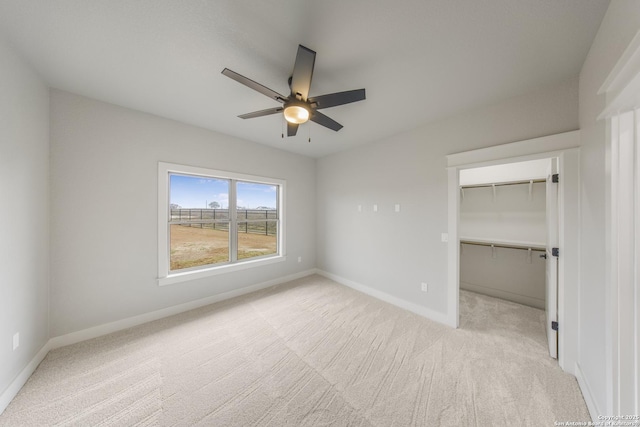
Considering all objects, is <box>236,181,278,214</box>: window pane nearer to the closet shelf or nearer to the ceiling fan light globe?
the ceiling fan light globe

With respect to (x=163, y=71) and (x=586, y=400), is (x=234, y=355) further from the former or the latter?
(x=586, y=400)

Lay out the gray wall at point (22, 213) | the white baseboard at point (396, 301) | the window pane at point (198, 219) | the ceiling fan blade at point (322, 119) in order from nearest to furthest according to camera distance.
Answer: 1. the gray wall at point (22, 213)
2. the ceiling fan blade at point (322, 119)
3. the white baseboard at point (396, 301)
4. the window pane at point (198, 219)

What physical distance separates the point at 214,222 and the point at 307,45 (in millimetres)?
2698

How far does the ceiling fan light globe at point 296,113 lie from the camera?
5.49 feet

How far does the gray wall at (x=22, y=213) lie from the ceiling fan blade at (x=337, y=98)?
2266 mm

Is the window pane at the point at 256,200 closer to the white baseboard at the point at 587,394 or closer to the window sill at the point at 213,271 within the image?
the window sill at the point at 213,271

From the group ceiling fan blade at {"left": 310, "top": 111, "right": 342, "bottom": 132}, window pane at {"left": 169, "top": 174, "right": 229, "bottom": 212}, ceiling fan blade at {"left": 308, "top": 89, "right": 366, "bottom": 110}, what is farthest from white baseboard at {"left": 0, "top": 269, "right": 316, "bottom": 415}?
ceiling fan blade at {"left": 308, "top": 89, "right": 366, "bottom": 110}

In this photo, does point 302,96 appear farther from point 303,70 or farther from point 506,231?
point 506,231

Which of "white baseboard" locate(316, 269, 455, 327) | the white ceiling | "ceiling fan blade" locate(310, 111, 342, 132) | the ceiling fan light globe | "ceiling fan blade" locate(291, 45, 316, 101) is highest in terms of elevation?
the white ceiling

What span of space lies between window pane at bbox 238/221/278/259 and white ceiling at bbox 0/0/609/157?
2.06 m

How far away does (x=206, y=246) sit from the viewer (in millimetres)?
3463

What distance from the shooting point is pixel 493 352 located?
2.04 m

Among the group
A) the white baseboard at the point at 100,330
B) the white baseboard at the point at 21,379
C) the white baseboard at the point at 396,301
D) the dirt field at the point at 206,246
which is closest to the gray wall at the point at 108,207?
the white baseboard at the point at 100,330

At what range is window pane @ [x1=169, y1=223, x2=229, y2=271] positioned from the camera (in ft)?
9.61
